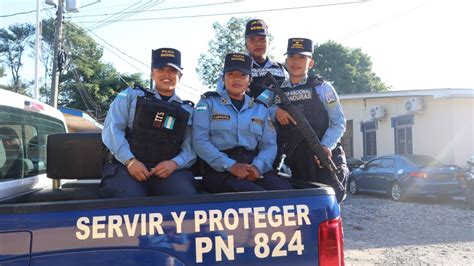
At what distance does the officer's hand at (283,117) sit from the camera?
3.22 metres

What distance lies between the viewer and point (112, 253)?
6.14ft

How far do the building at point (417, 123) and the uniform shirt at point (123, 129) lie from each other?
16310 millimetres

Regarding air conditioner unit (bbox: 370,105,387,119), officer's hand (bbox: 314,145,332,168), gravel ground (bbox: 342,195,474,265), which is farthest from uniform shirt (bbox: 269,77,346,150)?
air conditioner unit (bbox: 370,105,387,119)

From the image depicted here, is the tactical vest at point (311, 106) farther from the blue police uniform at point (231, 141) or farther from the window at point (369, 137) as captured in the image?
the window at point (369, 137)

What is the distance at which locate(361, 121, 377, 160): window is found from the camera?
70.8ft

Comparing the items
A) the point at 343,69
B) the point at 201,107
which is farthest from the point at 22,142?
the point at 343,69

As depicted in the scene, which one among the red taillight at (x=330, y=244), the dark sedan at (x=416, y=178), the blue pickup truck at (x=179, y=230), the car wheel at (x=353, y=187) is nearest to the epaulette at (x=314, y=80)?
the blue pickup truck at (x=179, y=230)

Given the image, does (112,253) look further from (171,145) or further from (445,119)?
(445,119)


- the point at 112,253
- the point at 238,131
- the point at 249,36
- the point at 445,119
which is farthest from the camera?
the point at 445,119

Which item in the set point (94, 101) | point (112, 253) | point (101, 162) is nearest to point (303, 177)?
point (101, 162)

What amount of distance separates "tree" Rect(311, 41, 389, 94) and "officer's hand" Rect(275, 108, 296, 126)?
39.5m

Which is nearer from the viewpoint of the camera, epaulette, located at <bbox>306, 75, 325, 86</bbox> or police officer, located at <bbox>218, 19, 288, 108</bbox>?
epaulette, located at <bbox>306, 75, 325, 86</bbox>

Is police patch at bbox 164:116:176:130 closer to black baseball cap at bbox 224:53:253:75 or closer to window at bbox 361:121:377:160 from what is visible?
black baseball cap at bbox 224:53:253:75

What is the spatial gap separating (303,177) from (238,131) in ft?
2.45
